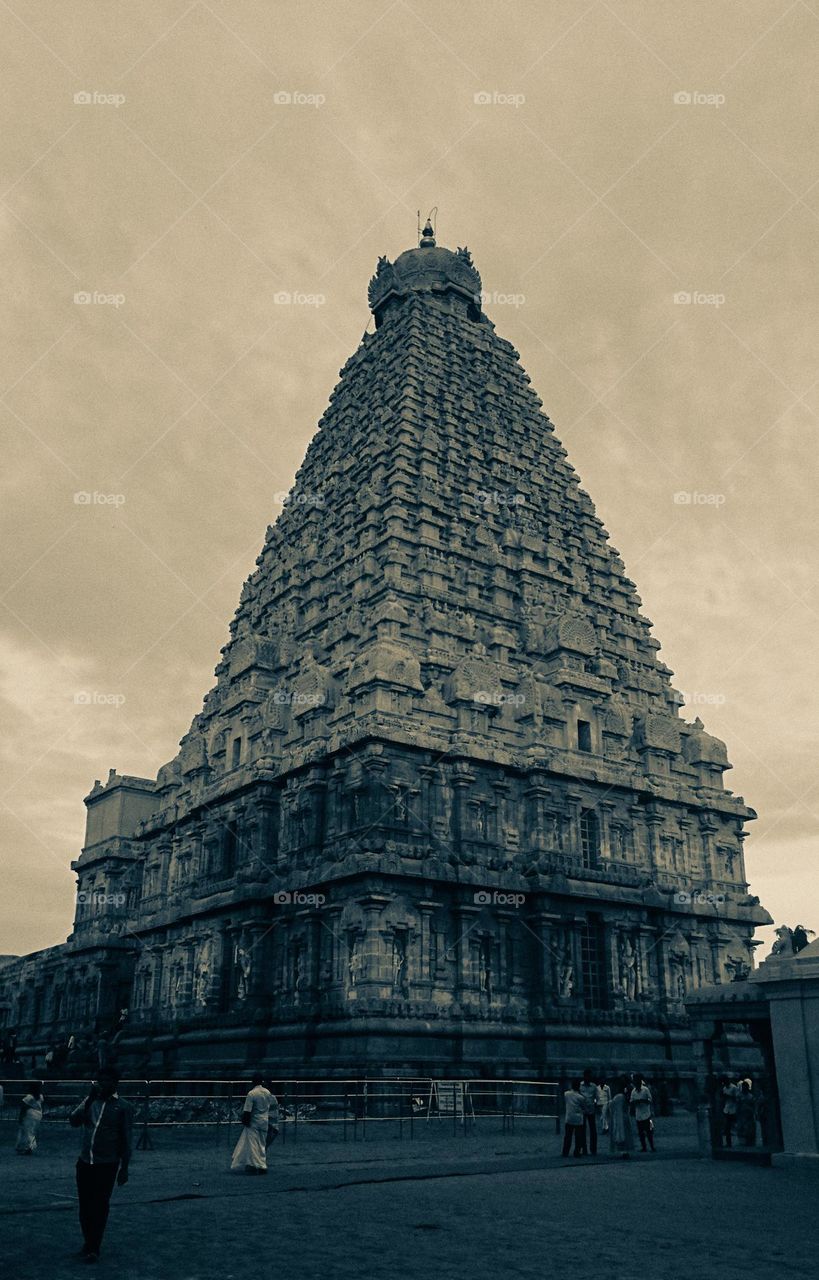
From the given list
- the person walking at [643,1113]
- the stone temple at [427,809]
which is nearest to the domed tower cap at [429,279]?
the stone temple at [427,809]

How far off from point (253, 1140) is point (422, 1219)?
6371 mm

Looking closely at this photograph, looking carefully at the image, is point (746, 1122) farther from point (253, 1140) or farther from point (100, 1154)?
point (100, 1154)

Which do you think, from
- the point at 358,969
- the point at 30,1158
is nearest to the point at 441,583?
the point at 358,969

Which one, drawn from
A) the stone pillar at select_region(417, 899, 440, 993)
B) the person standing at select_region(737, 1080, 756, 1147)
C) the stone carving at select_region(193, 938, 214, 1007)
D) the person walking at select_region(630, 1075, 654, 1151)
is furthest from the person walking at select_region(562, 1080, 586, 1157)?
the stone carving at select_region(193, 938, 214, 1007)

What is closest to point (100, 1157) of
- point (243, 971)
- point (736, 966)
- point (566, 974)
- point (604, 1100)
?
point (604, 1100)

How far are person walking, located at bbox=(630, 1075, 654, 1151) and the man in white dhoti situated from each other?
30.7 ft

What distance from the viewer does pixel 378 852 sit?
3569cm

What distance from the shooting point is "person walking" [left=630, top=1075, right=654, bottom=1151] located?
23.1m

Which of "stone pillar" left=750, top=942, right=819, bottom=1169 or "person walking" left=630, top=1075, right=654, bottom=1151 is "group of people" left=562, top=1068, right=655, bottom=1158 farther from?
"stone pillar" left=750, top=942, right=819, bottom=1169

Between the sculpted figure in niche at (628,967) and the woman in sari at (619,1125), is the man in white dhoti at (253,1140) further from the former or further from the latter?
the sculpted figure in niche at (628,967)

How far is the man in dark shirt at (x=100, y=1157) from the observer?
33.4 feet

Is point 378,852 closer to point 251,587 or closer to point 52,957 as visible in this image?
point 251,587

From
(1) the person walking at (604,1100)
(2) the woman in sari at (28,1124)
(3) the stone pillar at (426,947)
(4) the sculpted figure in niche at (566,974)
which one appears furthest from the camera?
(4) the sculpted figure in niche at (566,974)

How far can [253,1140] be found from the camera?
18203 millimetres
